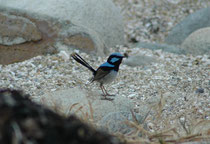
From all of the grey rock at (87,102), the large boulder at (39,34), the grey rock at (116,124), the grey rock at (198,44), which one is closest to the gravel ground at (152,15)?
the grey rock at (198,44)

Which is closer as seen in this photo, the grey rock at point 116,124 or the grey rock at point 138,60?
the grey rock at point 116,124

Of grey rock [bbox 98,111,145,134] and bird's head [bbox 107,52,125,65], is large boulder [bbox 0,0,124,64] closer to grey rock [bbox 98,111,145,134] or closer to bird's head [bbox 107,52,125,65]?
bird's head [bbox 107,52,125,65]

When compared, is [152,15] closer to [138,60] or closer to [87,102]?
[138,60]

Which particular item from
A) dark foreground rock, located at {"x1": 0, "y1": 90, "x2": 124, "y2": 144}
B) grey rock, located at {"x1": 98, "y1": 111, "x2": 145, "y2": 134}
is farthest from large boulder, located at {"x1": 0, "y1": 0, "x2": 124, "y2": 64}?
dark foreground rock, located at {"x1": 0, "y1": 90, "x2": 124, "y2": 144}

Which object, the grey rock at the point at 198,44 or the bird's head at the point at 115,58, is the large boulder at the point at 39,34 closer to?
the grey rock at the point at 198,44

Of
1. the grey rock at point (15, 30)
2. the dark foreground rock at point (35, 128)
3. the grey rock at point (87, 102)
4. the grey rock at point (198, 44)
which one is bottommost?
the grey rock at point (15, 30)

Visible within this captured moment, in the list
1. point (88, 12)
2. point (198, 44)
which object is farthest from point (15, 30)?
point (198, 44)
